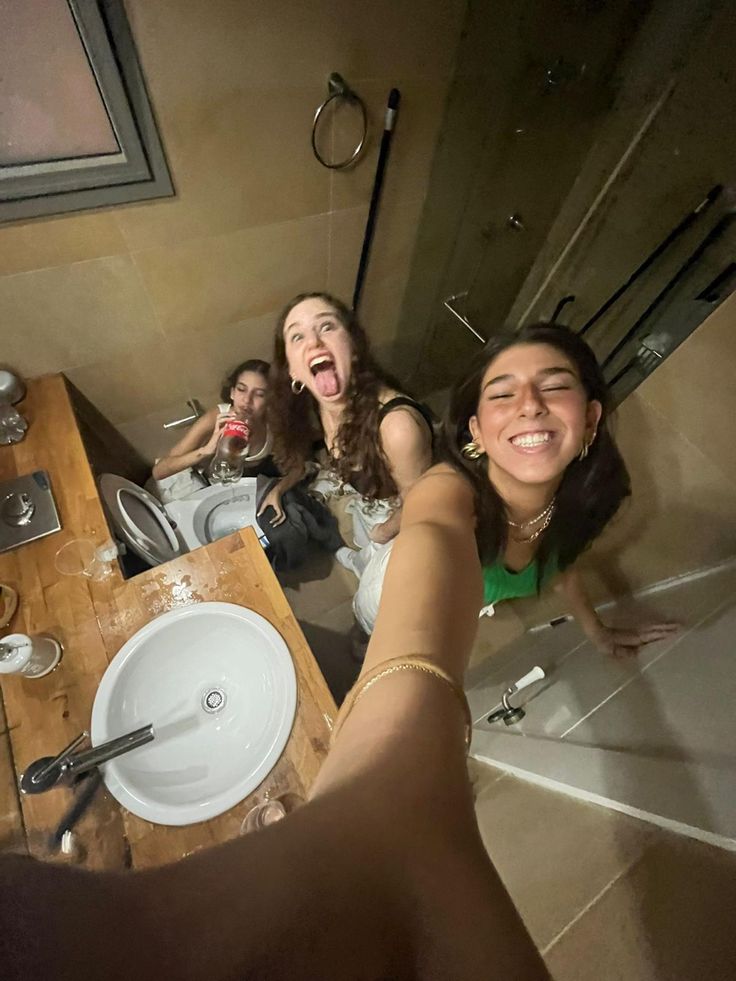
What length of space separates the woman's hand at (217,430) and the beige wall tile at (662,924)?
1647 mm

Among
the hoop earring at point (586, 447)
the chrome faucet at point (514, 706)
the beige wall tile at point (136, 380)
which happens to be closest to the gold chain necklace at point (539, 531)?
the hoop earring at point (586, 447)

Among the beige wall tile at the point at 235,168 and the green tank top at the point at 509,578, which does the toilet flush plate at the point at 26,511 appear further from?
the green tank top at the point at 509,578

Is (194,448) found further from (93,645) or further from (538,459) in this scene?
(538,459)

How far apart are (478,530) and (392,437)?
0.42 metres

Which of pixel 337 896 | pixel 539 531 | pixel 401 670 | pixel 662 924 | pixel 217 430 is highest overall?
pixel 217 430

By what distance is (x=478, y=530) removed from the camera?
99 cm

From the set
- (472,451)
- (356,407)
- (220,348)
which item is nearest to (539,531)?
(472,451)

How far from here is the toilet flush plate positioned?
1094mm

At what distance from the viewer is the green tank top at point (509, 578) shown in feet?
3.83

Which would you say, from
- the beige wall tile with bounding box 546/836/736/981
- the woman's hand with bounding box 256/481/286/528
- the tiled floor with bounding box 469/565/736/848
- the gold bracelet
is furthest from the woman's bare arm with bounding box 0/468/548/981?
the woman's hand with bounding box 256/481/286/528

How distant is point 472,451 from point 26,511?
111 cm

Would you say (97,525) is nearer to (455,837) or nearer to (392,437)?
(392,437)

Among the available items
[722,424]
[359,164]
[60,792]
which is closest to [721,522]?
[722,424]

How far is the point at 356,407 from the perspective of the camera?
1.41 meters
